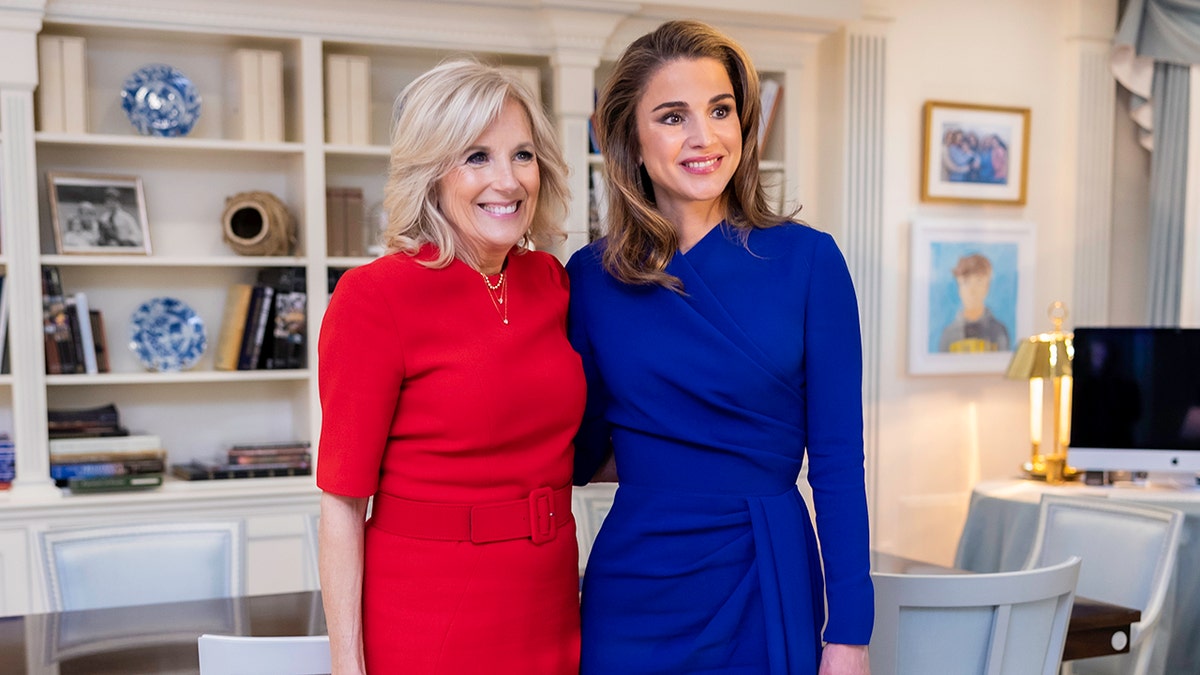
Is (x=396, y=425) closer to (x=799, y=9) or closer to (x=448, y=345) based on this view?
(x=448, y=345)

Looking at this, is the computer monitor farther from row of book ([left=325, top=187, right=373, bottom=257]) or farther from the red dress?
the red dress

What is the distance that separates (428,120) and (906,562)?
6.12ft

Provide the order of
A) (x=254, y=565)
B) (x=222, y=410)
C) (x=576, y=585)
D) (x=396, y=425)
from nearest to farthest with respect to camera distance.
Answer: (x=396, y=425), (x=576, y=585), (x=254, y=565), (x=222, y=410)

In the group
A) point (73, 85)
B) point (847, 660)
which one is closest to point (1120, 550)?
point (847, 660)

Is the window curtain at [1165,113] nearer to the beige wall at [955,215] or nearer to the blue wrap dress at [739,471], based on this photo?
the beige wall at [955,215]

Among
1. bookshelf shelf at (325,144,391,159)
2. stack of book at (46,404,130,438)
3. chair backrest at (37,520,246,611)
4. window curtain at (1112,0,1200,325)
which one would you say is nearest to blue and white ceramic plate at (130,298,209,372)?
stack of book at (46,404,130,438)

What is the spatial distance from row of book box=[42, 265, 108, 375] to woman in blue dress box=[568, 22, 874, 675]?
102 inches

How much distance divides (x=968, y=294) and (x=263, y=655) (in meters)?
3.93

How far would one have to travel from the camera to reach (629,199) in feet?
5.54

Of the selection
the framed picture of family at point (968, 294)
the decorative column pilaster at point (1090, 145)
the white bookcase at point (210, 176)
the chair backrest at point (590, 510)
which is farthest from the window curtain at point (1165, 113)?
the chair backrest at point (590, 510)

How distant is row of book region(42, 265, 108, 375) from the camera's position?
143 inches

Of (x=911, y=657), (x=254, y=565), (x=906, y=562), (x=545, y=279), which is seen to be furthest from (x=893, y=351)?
(x=545, y=279)

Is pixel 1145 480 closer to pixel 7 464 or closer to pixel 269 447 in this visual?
pixel 269 447

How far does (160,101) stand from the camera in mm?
3746
